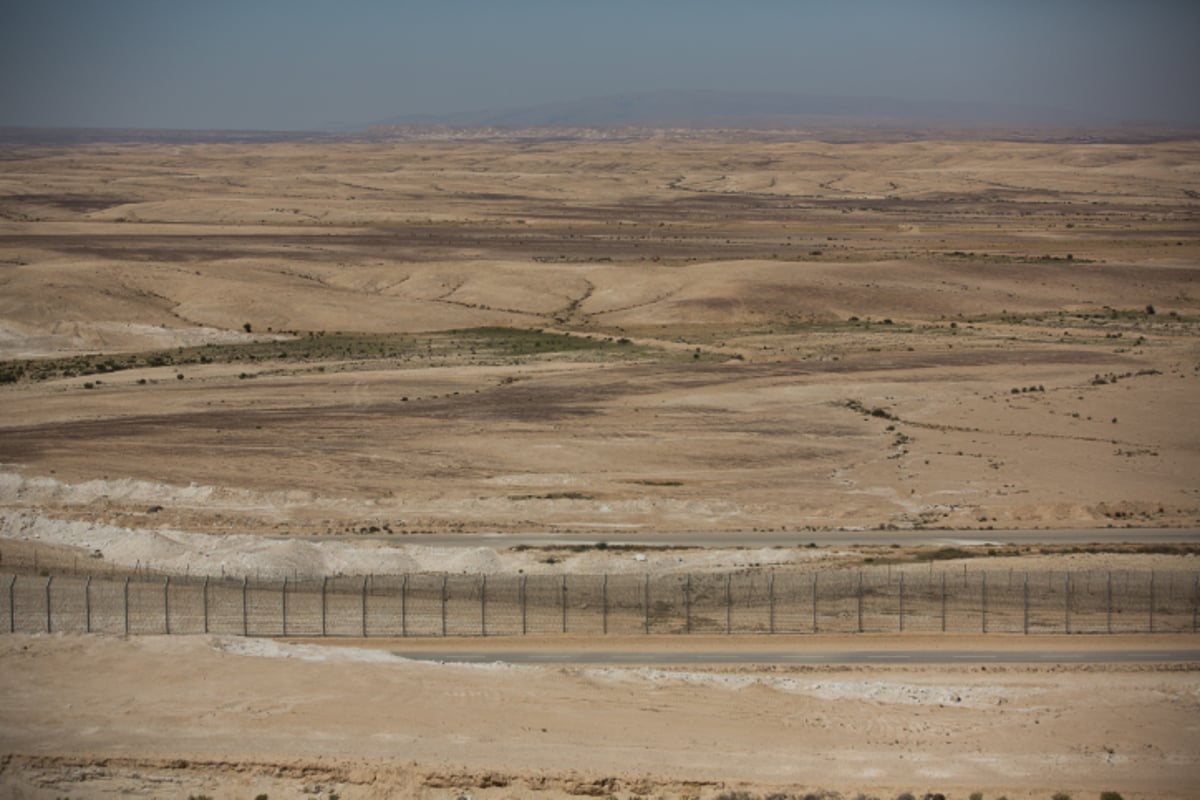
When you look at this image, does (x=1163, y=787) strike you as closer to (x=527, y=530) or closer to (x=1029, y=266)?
(x=527, y=530)

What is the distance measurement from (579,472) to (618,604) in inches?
555

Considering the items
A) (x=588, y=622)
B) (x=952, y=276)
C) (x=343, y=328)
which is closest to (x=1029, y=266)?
(x=952, y=276)

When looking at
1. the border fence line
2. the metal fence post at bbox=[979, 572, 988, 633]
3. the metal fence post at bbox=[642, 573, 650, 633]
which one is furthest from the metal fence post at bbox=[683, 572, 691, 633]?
the metal fence post at bbox=[979, 572, 988, 633]

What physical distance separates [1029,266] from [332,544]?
77.5 m

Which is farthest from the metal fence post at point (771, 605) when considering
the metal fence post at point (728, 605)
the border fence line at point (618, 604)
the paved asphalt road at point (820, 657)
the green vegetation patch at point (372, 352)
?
the green vegetation patch at point (372, 352)

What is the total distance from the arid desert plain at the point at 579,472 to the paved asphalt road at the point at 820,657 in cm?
54

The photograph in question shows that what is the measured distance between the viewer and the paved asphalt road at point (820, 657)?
28.9 metres

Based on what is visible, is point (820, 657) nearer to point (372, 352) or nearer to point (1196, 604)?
point (1196, 604)

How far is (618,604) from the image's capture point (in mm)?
32906

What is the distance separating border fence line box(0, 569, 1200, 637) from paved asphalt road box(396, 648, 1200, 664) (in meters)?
1.42

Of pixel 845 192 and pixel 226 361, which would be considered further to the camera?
pixel 845 192

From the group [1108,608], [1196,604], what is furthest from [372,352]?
[1196,604]

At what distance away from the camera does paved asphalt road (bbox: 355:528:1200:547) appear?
3803 cm

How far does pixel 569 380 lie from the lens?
2496 inches
